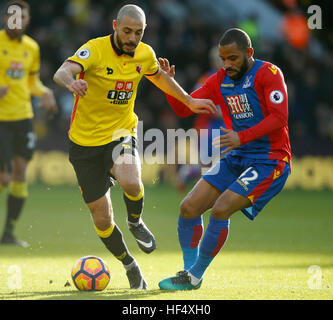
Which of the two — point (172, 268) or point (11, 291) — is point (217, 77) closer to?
point (172, 268)

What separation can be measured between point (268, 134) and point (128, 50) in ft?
4.26

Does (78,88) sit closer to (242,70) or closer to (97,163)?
(97,163)

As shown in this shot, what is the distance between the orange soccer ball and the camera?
5.74m

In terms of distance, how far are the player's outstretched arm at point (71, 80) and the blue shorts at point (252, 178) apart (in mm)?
1392

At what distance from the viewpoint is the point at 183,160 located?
1466cm

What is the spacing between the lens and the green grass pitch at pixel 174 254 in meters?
5.62

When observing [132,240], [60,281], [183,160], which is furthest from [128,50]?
[183,160]

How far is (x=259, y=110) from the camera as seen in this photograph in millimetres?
5965

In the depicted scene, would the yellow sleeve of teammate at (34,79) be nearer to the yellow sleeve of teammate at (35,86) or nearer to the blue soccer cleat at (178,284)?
the yellow sleeve of teammate at (35,86)

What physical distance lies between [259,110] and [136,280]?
1674mm

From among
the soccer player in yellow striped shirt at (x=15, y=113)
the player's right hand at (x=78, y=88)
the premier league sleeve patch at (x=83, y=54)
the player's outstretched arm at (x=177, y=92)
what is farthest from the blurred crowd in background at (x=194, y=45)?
the player's right hand at (x=78, y=88)

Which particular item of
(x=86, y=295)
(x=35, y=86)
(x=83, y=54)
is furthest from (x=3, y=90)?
(x=86, y=295)

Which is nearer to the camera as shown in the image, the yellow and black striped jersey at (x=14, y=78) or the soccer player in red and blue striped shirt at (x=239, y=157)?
the soccer player in red and blue striped shirt at (x=239, y=157)

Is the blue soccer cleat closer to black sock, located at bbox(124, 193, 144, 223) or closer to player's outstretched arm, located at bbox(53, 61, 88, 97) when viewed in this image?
black sock, located at bbox(124, 193, 144, 223)
